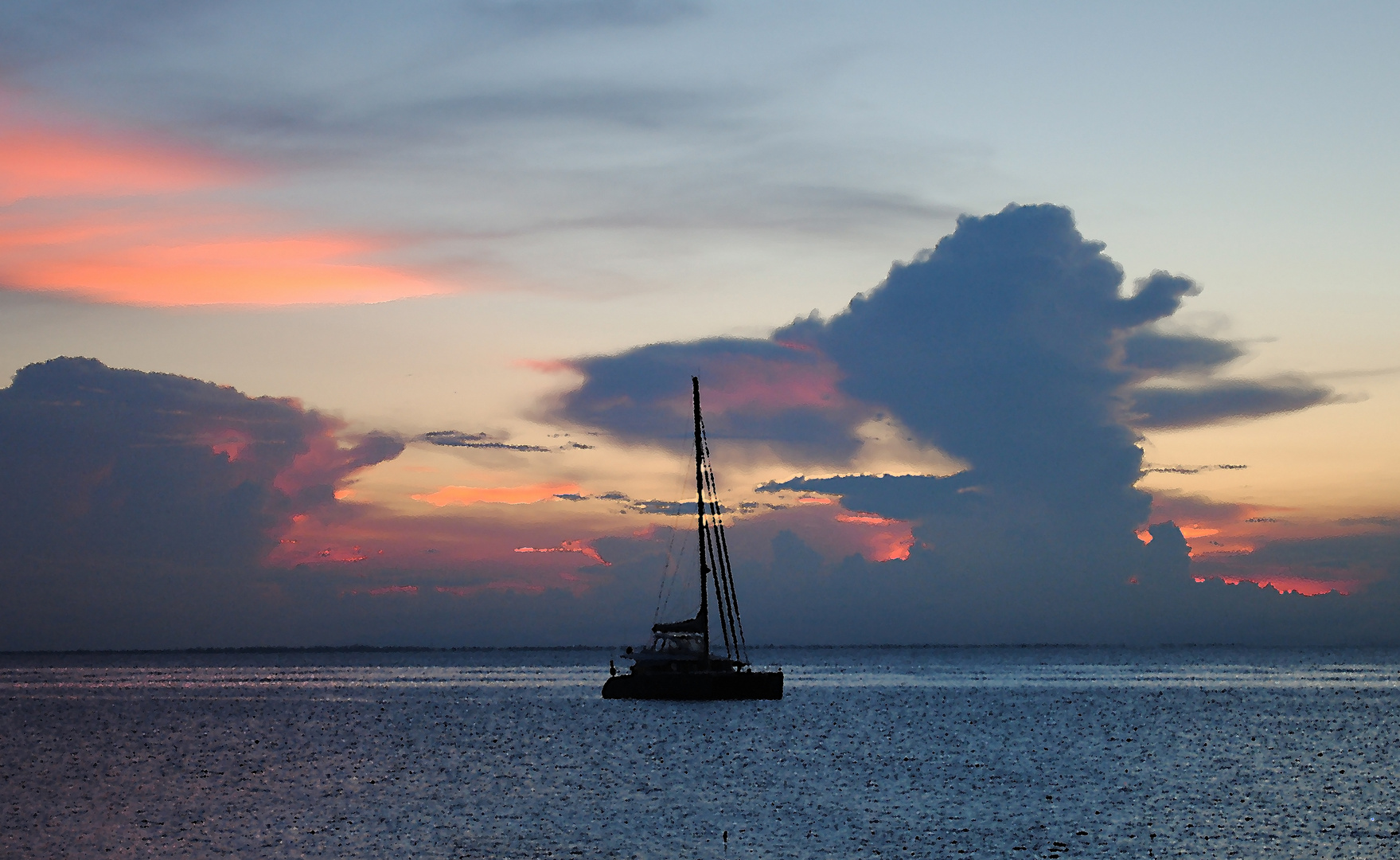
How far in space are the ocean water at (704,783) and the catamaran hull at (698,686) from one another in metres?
2.35

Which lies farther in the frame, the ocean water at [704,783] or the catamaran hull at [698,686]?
the catamaran hull at [698,686]

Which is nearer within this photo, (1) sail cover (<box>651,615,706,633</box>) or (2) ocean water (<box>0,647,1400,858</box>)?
(2) ocean water (<box>0,647,1400,858</box>)

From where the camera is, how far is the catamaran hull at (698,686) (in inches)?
4262

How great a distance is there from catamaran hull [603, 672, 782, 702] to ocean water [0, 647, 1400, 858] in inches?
92.6

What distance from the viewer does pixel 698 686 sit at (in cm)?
10856

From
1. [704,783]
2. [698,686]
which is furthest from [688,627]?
[704,783]

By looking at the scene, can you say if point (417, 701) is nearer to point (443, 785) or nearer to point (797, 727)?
point (797, 727)

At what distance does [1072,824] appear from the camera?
5012 centimetres

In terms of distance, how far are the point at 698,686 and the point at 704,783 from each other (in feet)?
144

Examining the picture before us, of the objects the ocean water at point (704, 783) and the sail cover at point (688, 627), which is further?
the sail cover at point (688, 627)

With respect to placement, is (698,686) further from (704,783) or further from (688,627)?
(704,783)

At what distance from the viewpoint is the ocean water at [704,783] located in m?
45.8

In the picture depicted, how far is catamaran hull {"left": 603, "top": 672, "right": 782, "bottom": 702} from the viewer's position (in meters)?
A: 108

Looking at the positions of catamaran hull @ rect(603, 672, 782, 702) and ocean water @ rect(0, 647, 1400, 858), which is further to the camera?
catamaran hull @ rect(603, 672, 782, 702)
